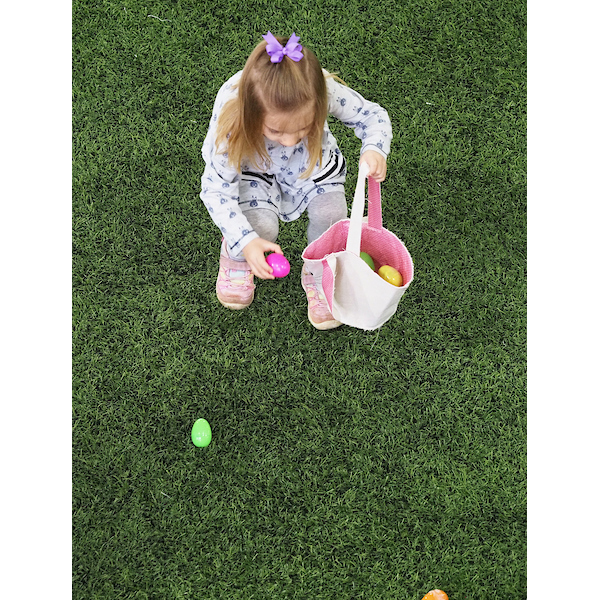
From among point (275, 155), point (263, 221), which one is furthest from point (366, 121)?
point (263, 221)

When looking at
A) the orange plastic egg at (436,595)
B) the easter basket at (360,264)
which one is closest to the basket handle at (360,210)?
the easter basket at (360,264)

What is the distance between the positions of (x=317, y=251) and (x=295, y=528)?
2.54 ft

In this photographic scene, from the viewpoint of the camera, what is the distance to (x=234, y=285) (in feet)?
5.95

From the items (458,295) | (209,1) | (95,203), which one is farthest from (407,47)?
(95,203)

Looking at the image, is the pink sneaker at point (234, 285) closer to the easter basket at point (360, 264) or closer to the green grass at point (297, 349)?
the green grass at point (297, 349)

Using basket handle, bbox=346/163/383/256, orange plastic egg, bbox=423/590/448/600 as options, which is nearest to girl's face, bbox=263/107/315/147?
basket handle, bbox=346/163/383/256

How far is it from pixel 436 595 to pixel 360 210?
1063 mm

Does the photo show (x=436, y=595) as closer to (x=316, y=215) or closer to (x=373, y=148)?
(x=316, y=215)

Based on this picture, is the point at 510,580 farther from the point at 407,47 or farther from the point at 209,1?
the point at 209,1

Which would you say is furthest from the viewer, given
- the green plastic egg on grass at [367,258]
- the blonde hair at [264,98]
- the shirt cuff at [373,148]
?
the green plastic egg on grass at [367,258]

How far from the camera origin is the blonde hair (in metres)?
1.24

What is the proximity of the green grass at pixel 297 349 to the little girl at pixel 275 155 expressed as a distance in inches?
7.9

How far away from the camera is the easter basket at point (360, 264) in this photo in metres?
1.42

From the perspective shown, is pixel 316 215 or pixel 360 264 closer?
pixel 360 264
